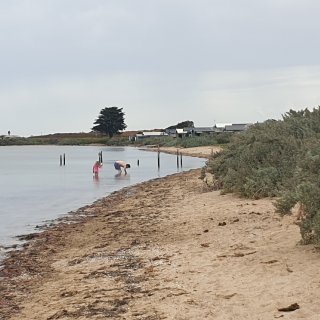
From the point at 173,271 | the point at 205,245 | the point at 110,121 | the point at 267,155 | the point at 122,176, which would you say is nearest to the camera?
the point at 173,271

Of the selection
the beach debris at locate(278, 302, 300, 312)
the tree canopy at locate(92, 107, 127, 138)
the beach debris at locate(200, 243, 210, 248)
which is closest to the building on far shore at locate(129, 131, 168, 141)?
the tree canopy at locate(92, 107, 127, 138)

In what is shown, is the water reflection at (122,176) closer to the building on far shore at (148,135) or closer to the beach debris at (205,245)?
the beach debris at (205,245)

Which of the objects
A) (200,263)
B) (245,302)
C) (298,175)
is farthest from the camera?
(298,175)

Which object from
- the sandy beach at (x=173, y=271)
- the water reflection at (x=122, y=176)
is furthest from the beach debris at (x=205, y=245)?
the water reflection at (x=122, y=176)

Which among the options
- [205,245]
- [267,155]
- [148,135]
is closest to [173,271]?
[205,245]

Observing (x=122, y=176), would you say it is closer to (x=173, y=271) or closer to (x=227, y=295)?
(x=173, y=271)

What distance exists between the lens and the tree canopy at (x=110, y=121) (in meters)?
134

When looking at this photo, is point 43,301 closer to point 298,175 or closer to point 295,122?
point 298,175

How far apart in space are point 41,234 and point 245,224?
6025 mm

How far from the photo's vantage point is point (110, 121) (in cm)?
13700

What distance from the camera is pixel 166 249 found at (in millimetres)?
10516

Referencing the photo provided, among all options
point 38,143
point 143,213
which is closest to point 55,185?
point 143,213

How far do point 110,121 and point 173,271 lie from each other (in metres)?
129

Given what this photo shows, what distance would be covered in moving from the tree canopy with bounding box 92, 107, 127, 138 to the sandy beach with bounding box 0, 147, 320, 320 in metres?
120
